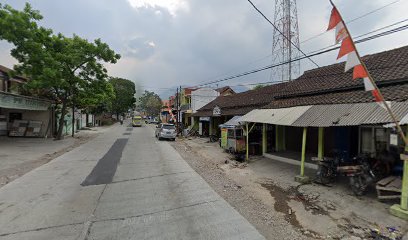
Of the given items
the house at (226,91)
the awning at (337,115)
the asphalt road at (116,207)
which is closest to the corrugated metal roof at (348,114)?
the awning at (337,115)

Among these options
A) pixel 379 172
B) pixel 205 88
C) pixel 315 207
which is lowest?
pixel 315 207

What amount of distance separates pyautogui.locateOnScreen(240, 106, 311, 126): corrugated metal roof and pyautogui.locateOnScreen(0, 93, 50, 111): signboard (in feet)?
54.2

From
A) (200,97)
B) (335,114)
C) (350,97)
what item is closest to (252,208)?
(335,114)

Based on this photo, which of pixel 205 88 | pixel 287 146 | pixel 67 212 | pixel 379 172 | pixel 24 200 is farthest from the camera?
pixel 205 88

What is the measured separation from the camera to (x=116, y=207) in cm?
625

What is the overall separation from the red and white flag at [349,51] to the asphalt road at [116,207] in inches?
174

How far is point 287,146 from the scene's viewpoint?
15289 millimetres

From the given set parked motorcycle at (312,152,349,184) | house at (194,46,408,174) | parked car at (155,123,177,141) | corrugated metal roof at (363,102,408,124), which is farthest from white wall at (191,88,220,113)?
corrugated metal roof at (363,102,408,124)

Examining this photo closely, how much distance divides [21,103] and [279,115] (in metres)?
19.5

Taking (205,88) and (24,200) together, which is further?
(205,88)

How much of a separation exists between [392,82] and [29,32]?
23.3 metres

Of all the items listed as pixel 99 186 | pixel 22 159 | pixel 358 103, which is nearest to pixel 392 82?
pixel 358 103

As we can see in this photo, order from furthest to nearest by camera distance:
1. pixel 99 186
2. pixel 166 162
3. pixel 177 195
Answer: pixel 166 162 < pixel 99 186 < pixel 177 195

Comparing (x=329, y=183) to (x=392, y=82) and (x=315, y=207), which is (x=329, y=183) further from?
(x=392, y=82)
